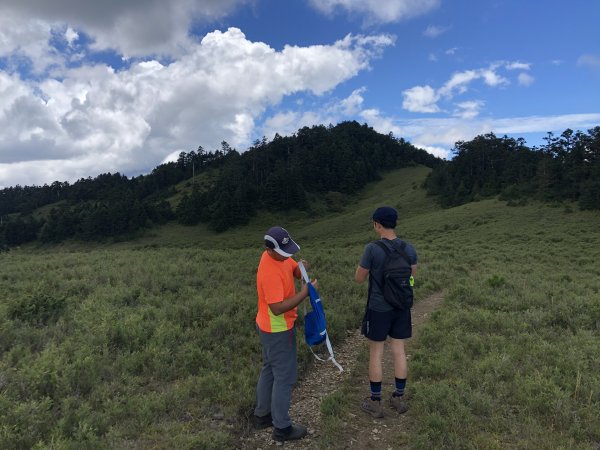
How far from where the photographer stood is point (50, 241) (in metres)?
110

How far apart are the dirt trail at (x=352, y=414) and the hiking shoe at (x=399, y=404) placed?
7 cm

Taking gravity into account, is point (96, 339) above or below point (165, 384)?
above

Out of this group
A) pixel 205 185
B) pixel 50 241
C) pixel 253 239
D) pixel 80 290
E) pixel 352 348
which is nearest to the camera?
pixel 352 348

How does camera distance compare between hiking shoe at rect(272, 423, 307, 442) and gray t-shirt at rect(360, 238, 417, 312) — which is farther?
gray t-shirt at rect(360, 238, 417, 312)

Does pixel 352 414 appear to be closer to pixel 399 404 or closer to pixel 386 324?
pixel 399 404

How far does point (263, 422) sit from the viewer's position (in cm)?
516

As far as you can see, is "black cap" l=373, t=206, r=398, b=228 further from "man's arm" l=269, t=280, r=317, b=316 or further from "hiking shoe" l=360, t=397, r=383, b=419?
"hiking shoe" l=360, t=397, r=383, b=419

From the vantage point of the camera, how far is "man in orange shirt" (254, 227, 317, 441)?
4.50 metres

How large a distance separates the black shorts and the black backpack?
0.19 m

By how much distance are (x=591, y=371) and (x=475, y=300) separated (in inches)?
214

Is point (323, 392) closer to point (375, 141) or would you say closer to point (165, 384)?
point (165, 384)

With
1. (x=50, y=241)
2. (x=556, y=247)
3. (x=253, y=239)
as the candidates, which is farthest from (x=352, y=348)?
(x=50, y=241)

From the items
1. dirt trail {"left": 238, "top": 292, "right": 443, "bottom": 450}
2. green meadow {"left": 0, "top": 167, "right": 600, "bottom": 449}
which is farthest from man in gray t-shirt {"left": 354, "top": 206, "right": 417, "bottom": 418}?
green meadow {"left": 0, "top": 167, "right": 600, "bottom": 449}

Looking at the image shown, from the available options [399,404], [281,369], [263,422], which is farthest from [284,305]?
[399,404]
